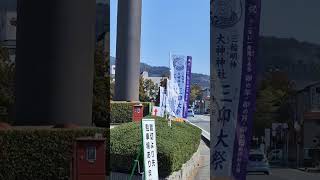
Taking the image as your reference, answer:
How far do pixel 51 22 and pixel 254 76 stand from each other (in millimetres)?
8185

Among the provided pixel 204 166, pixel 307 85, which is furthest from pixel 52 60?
pixel 307 85

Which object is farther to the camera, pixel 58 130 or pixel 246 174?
pixel 58 130

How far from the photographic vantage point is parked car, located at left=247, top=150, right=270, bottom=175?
16.7 feet

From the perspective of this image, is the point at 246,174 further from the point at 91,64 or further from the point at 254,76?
the point at 91,64

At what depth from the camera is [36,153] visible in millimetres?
10883

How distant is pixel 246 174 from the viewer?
16.8 feet

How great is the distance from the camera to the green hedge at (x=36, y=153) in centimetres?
1077

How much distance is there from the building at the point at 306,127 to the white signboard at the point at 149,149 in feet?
7.15

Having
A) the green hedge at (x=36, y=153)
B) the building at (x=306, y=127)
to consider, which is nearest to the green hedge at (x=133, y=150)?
the green hedge at (x=36, y=153)

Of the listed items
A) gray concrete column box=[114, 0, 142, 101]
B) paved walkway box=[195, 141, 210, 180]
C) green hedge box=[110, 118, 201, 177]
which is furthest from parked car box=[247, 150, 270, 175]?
gray concrete column box=[114, 0, 142, 101]

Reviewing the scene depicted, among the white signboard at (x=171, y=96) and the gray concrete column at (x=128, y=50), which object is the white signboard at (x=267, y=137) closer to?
the white signboard at (x=171, y=96)

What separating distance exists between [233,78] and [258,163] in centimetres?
82

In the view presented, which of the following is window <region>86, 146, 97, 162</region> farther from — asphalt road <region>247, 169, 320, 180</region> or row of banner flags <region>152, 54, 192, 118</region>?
asphalt road <region>247, 169, 320, 180</region>

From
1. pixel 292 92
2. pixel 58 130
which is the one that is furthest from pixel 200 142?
pixel 292 92
